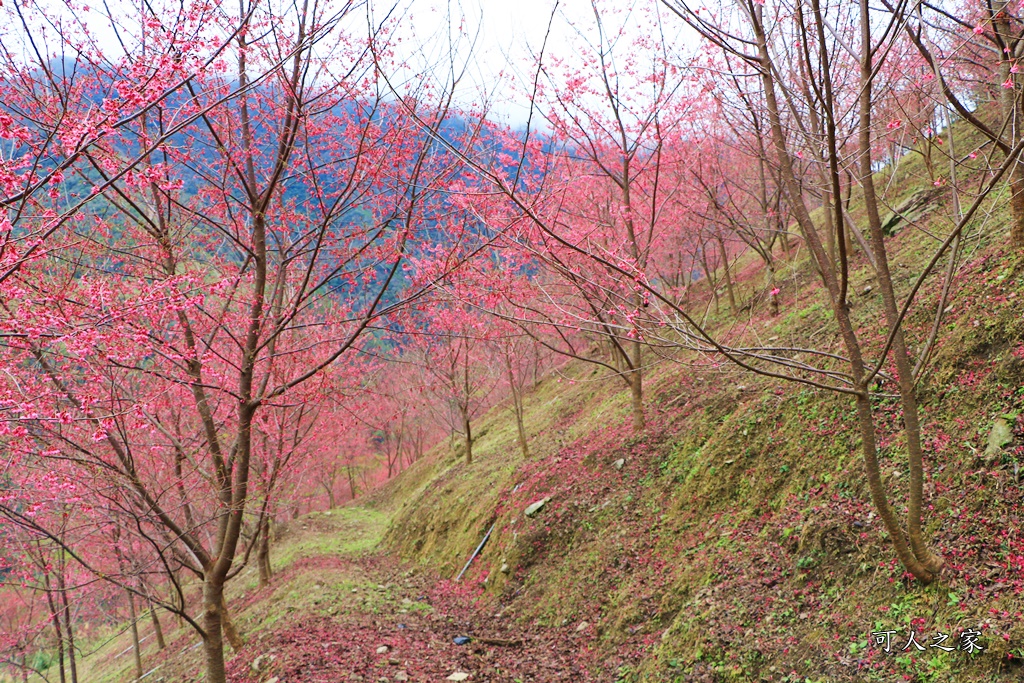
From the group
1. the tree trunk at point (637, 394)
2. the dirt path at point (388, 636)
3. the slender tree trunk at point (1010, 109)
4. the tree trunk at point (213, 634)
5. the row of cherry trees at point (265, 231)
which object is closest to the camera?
the row of cherry trees at point (265, 231)

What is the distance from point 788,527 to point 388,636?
5595mm

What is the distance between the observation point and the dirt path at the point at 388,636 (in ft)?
21.4

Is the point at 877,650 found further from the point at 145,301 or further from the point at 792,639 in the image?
the point at 145,301

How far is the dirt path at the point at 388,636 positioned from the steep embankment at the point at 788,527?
1.08 feet

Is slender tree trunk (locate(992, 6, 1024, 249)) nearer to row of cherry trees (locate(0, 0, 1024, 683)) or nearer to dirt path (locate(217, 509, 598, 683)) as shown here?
row of cherry trees (locate(0, 0, 1024, 683))

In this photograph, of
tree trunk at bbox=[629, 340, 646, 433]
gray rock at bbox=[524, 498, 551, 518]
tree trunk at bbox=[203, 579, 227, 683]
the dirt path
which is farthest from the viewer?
tree trunk at bbox=[629, 340, 646, 433]

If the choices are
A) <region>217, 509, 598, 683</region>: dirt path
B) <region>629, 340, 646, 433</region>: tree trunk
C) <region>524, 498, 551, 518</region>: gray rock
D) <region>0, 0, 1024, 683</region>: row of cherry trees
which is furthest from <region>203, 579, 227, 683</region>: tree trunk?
<region>629, 340, 646, 433</region>: tree trunk

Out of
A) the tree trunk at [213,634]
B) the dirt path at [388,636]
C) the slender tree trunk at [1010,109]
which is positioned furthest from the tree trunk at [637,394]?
the tree trunk at [213,634]

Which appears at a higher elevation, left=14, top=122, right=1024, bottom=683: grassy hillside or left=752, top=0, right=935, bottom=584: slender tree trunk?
left=752, top=0, right=935, bottom=584: slender tree trunk

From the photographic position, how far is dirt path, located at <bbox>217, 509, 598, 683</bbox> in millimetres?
6518

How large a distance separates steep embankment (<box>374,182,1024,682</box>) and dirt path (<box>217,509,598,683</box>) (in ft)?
1.08

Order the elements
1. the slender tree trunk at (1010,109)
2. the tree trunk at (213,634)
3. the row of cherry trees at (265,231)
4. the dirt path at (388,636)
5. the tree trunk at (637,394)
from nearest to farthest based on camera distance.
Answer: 1. the row of cherry trees at (265,231)
2. the slender tree trunk at (1010,109)
3. the tree trunk at (213,634)
4. the dirt path at (388,636)
5. the tree trunk at (637,394)

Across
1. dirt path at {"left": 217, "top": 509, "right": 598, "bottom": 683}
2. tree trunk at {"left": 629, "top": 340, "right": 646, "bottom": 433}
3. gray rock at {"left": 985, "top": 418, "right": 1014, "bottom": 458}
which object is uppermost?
tree trunk at {"left": 629, "top": 340, "right": 646, "bottom": 433}

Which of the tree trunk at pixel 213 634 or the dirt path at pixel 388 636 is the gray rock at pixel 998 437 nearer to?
the dirt path at pixel 388 636
